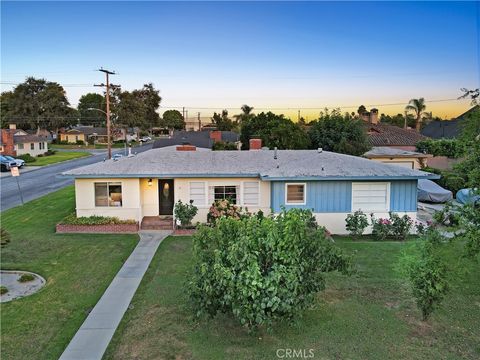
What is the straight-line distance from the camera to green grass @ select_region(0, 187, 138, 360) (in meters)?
8.30

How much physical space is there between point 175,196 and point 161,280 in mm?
6897

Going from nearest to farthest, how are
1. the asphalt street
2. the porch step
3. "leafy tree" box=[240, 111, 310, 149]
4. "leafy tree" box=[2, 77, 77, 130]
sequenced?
the porch step
the asphalt street
"leafy tree" box=[240, 111, 310, 149]
"leafy tree" box=[2, 77, 77, 130]

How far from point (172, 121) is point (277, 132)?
293ft

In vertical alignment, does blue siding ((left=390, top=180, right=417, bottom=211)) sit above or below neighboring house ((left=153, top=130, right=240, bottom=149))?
below

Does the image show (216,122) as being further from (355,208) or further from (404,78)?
(355,208)

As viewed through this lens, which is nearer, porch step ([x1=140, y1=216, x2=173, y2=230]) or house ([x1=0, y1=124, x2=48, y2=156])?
porch step ([x1=140, y1=216, x2=173, y2=230])

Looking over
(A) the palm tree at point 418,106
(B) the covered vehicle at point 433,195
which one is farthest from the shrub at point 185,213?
(A) the palm tree at point 418,106

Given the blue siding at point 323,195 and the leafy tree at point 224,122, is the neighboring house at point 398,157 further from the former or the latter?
the leafy tree at point 224,122

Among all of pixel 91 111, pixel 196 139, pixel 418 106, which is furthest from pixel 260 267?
pixel 91 111

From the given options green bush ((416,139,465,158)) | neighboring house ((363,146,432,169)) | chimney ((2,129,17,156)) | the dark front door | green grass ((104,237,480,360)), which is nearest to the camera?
green grass ((104,237,480,360))

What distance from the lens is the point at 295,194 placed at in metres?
17.6

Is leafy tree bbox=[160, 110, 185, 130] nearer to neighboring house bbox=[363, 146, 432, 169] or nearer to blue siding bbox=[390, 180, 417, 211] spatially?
neighboring house bbox=[363, 146, 432, 169]

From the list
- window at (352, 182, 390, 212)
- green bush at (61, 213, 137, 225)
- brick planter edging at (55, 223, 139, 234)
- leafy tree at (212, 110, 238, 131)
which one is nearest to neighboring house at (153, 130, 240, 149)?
green bush at (61, 213, 137, 225)

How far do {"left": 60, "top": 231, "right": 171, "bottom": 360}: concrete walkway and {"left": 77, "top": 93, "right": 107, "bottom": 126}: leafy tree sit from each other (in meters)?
84.4
